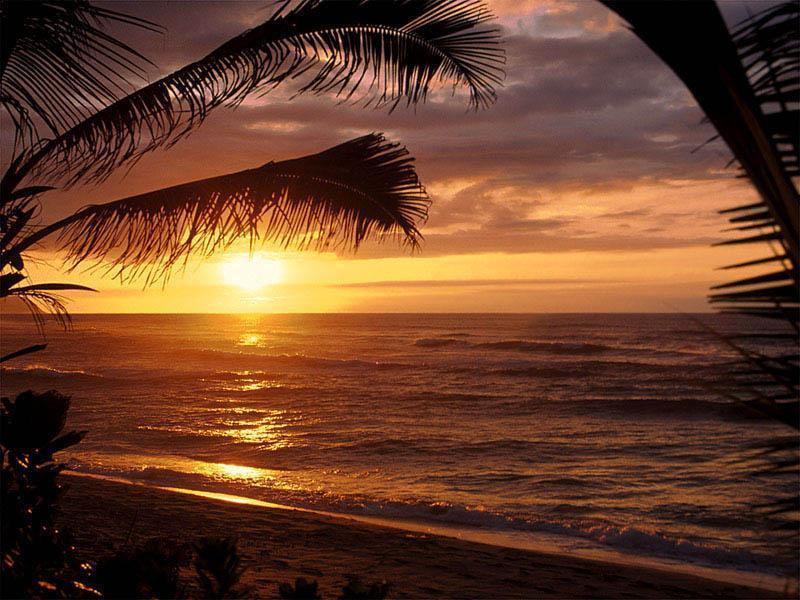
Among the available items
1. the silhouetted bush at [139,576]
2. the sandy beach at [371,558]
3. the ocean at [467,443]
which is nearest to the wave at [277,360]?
the ocean at [467,443]

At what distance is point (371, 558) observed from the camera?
24.0ft

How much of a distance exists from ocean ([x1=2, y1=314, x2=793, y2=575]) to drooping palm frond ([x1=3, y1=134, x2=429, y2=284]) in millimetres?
2333

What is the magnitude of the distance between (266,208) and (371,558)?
434 centimetres

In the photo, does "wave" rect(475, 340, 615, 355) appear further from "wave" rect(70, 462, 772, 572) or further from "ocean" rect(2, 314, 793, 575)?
"wave" rect(70, 462, 772, 572)

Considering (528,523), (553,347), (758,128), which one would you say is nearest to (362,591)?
(758,128)

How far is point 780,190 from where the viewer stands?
1715 millimetres

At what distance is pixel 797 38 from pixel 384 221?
300cm

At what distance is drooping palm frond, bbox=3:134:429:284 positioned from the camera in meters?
4.46

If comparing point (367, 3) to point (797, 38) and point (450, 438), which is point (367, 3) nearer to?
point (797, 38)

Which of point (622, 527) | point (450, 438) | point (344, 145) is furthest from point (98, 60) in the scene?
point (450, 438)

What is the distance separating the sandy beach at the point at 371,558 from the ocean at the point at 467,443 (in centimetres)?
92

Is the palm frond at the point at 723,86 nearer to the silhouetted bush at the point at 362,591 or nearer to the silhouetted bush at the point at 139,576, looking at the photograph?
the silhouetted bush at the point at 362,591

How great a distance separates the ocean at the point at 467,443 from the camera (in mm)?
9320

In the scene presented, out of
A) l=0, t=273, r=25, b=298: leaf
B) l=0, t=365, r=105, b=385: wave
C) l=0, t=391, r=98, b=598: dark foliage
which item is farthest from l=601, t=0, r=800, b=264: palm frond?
l=0, t=365, r=105, b=385: wave
